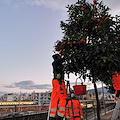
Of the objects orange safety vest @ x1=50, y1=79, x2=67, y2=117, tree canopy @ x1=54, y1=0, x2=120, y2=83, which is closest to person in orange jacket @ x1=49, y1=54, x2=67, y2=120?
orange safety vest @ x1=50, y1=79, x2=67, y2=117

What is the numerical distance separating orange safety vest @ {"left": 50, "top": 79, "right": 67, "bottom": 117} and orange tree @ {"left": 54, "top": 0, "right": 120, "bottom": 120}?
0.53 metres

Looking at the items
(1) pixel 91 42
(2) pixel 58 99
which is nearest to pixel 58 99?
(2) pixel 58 99

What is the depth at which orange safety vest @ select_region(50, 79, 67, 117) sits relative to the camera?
3072 mm

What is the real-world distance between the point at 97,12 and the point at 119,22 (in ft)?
2.18

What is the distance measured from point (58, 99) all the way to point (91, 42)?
5.89ft

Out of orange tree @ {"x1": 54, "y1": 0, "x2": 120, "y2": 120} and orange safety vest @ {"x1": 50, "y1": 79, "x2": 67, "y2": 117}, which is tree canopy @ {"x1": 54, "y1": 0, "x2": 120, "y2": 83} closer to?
orange tree @ {"x1": 54, "y1": 0, "x2": 120, "y2": 120}

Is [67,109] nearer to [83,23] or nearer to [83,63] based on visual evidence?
[83,63]

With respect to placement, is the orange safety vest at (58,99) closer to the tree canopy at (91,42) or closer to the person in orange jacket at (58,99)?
the person in orange jacket at (58,99)

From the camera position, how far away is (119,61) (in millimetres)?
2711

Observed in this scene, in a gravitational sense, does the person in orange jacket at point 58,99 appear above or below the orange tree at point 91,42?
below

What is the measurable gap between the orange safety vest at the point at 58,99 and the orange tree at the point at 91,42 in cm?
53

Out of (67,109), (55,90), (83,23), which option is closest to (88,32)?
(83,23)

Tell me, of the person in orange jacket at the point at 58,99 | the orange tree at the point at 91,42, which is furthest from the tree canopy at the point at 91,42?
the person in orange jacket at the point at 58,99

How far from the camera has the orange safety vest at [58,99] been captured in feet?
10.1
